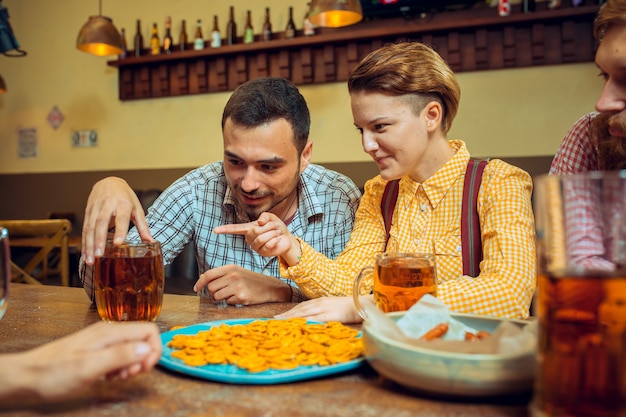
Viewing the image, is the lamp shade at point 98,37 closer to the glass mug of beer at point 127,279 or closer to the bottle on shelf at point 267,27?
the bottle on shelf at point 267,27

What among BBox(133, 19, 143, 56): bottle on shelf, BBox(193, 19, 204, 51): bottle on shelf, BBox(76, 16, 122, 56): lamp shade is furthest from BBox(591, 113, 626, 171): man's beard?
BBox(133, 19, 143, 56): bottle on shelf

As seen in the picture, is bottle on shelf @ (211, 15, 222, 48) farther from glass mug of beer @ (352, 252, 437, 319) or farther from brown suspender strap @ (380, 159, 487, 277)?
glass mug of beer @ (352, 252, 437, 319)

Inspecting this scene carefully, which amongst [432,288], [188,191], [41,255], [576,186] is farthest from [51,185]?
[576,186]

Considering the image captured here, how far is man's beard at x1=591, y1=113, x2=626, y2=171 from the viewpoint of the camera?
4.11ft

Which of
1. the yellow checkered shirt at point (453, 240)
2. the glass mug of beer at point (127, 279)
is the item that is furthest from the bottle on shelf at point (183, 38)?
the glass mug of beer at point (127, 279)

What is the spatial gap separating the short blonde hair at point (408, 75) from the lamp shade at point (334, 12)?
188cm

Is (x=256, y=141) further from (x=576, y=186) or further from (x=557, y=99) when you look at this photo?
(x=557, y=99)

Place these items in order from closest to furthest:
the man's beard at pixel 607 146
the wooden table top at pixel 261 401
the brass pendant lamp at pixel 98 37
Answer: the wooden table top at pixel 261 401 < the man's beard at pixel 607 146 < the brass pendant lamp at pixel 98 37

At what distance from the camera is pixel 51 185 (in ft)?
16.6

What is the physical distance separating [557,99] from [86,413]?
141 inches

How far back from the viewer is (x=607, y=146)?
1.32 metres

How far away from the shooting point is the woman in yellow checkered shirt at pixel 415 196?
125cm

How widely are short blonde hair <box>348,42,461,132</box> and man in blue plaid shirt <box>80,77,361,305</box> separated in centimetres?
28

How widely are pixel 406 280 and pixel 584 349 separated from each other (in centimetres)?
43
